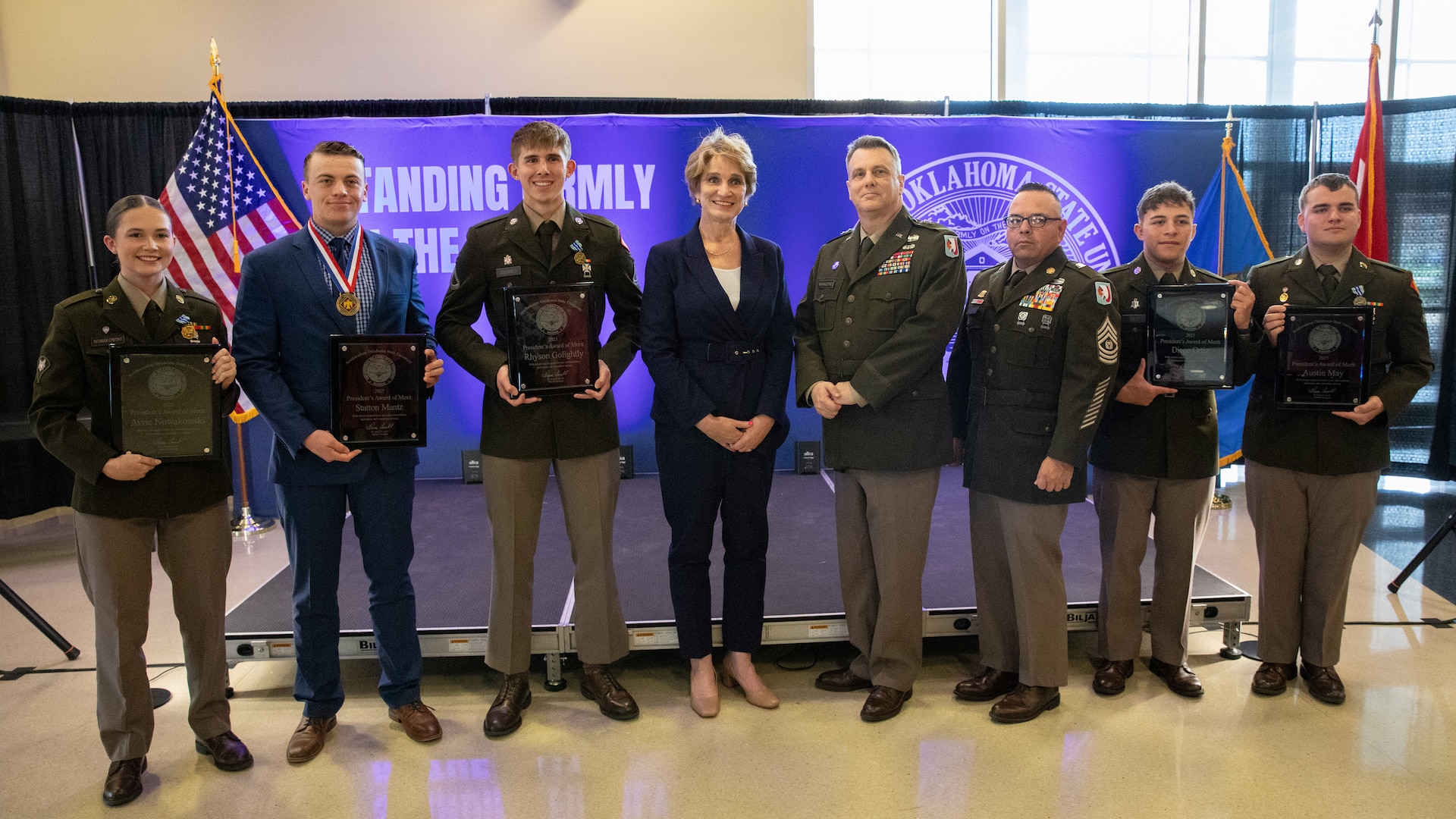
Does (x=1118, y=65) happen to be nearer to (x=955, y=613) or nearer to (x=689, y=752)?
(x=955, y=613)

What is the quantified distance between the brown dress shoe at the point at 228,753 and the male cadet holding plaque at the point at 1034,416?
7.68 ft

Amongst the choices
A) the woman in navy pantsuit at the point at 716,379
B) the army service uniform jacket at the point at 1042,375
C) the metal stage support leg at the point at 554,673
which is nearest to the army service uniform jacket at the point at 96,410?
the metal stage support leg at the point at 554,673

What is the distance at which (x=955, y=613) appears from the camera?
3369 mm

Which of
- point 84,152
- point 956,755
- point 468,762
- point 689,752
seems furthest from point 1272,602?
point 84,152

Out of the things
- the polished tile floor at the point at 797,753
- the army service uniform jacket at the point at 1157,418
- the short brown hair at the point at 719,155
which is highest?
the short brown hair at the point at 719,155

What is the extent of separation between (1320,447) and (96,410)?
12.4 feet

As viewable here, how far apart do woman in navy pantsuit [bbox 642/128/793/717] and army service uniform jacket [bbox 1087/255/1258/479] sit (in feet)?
3.83

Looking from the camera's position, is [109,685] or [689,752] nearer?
[109,685]

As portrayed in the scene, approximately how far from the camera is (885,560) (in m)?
2.99

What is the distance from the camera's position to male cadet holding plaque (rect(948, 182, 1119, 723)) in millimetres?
2848

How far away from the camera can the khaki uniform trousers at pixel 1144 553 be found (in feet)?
10.4

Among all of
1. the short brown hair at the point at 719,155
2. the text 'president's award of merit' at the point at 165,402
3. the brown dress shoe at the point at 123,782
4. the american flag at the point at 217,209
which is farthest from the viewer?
the american flag at the point at 217,209

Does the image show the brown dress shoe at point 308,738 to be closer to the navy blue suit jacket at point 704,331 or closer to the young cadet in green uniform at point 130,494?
the young cadet in green uniform at point 130,494

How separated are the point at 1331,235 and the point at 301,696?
3.69 m
